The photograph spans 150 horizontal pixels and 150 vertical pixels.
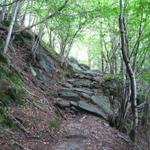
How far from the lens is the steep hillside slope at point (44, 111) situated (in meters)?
7.64

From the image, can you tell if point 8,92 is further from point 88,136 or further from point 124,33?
point 124,33

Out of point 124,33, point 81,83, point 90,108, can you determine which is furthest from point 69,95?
point 124,33

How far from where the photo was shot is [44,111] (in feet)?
33.7

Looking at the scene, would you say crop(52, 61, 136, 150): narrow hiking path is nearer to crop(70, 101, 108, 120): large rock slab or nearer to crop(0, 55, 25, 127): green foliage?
crop(70, 101, 108, 120): large rock slab

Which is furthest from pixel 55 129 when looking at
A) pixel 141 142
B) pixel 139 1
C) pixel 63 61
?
pixel 63 61

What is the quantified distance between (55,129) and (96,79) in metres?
10.1

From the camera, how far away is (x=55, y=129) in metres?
9.31

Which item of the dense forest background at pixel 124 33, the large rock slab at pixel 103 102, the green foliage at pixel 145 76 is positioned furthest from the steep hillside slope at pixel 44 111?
the green foliage at pixel 145 76

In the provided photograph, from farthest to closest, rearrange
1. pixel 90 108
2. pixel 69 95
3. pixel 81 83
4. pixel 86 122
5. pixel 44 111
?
1. pixel 81 83
2. pixel 69 95
3. pixel 90 108
4. pixel 86 122
5. pixel 44 111

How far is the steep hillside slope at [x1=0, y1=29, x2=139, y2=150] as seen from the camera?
7.64 metres

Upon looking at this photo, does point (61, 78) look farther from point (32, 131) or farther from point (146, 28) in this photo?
point (32, 131)

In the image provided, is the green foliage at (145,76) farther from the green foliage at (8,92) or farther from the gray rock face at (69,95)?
the green foliage at (8,92)

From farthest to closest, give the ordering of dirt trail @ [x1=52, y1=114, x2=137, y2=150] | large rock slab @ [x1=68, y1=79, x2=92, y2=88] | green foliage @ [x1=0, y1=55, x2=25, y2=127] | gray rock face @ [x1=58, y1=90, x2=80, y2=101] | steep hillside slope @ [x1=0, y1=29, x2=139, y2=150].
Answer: large rock slab @ [x1=68, y1=79, x2=92, y2=88]
gray rock face @ [x1=58, y1=90, x2=80, y2=101]
dirt trail @ [x1=52, y1=114, x2=137, y2=150]
steep hillside slope @ [x1=0, y1=29, x2=139, y2=150]
green foliage @ [x1=0, y1=55, x2=25, y2=127]

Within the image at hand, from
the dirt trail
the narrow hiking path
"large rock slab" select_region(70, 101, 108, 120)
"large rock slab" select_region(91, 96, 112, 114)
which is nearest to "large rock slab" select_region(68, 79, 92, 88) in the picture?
the narrow hiking path
